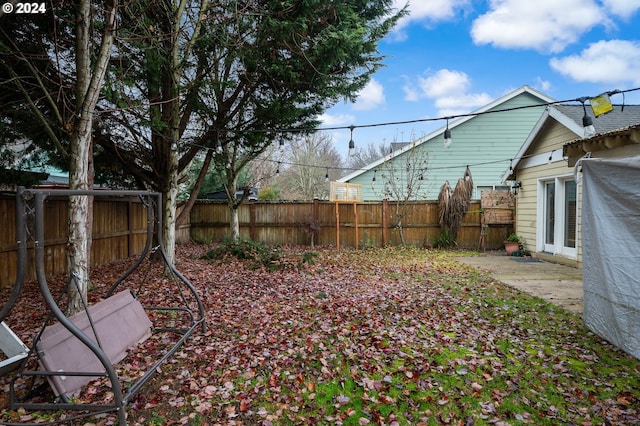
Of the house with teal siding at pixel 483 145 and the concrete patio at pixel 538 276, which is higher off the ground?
the house with teal siding at pixel 483 145

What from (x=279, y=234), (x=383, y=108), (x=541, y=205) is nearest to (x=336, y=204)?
(x=279, y=234)

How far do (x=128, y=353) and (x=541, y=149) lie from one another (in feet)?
33.8

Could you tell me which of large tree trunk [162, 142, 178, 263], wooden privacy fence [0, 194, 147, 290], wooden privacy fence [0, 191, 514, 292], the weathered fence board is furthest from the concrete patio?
wooden privacy fence [0, 194, 147, 290]

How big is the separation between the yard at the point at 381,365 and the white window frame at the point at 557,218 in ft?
11.9

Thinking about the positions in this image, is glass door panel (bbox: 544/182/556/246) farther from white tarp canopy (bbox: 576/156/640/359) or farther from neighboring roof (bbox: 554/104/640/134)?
white tarp canopy (bbox: 576/156/640/359)

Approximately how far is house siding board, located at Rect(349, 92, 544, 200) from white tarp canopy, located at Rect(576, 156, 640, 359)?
10510 mm

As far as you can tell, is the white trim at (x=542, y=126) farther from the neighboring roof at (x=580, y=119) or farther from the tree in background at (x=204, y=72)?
the tree in background at (x=204, y=72)

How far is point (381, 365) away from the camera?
3459mm

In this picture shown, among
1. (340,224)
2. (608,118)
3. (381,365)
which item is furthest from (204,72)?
(608,118)

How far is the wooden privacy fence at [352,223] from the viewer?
11672 mm

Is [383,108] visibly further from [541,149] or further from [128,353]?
[128,353]

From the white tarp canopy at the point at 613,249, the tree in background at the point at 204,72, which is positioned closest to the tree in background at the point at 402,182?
the tree in background at the point at 204,72

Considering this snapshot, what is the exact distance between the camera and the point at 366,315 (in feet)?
16.0

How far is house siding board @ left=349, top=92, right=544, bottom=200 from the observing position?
574 inches
